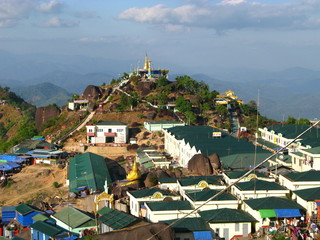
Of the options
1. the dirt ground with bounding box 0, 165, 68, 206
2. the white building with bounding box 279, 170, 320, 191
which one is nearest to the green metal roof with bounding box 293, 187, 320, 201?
the white building with bounding box 279, 170, 320, 191

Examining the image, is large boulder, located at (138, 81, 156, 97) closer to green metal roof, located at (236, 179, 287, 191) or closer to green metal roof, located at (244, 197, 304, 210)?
green metal roof, located at (236, 179, 287, 191)

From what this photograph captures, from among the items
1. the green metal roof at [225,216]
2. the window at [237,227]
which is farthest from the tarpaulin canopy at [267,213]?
the window at [237,227]

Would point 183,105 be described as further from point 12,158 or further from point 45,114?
point 12,158

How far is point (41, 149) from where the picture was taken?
54.0m

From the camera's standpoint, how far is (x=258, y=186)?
26906 mm

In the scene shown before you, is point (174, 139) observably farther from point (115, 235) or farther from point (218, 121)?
point (115, 235)

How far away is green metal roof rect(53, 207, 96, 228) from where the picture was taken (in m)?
23.8

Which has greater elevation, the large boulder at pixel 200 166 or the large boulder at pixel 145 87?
the large boulder at pixel 145 87

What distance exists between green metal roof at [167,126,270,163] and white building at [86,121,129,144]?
7.78 meters

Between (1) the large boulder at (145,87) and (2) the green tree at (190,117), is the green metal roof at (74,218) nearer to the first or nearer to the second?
(2) the green tree at (190,117)

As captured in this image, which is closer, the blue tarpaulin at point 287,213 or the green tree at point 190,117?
the blue tarpaulin at point 287,213

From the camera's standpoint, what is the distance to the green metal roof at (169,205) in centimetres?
2423

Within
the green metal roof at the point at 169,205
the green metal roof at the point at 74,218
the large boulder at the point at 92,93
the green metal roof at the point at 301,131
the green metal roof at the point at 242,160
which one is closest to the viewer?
the green metal roof at the point at 74,218

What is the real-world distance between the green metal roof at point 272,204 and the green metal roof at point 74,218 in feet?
27.6
